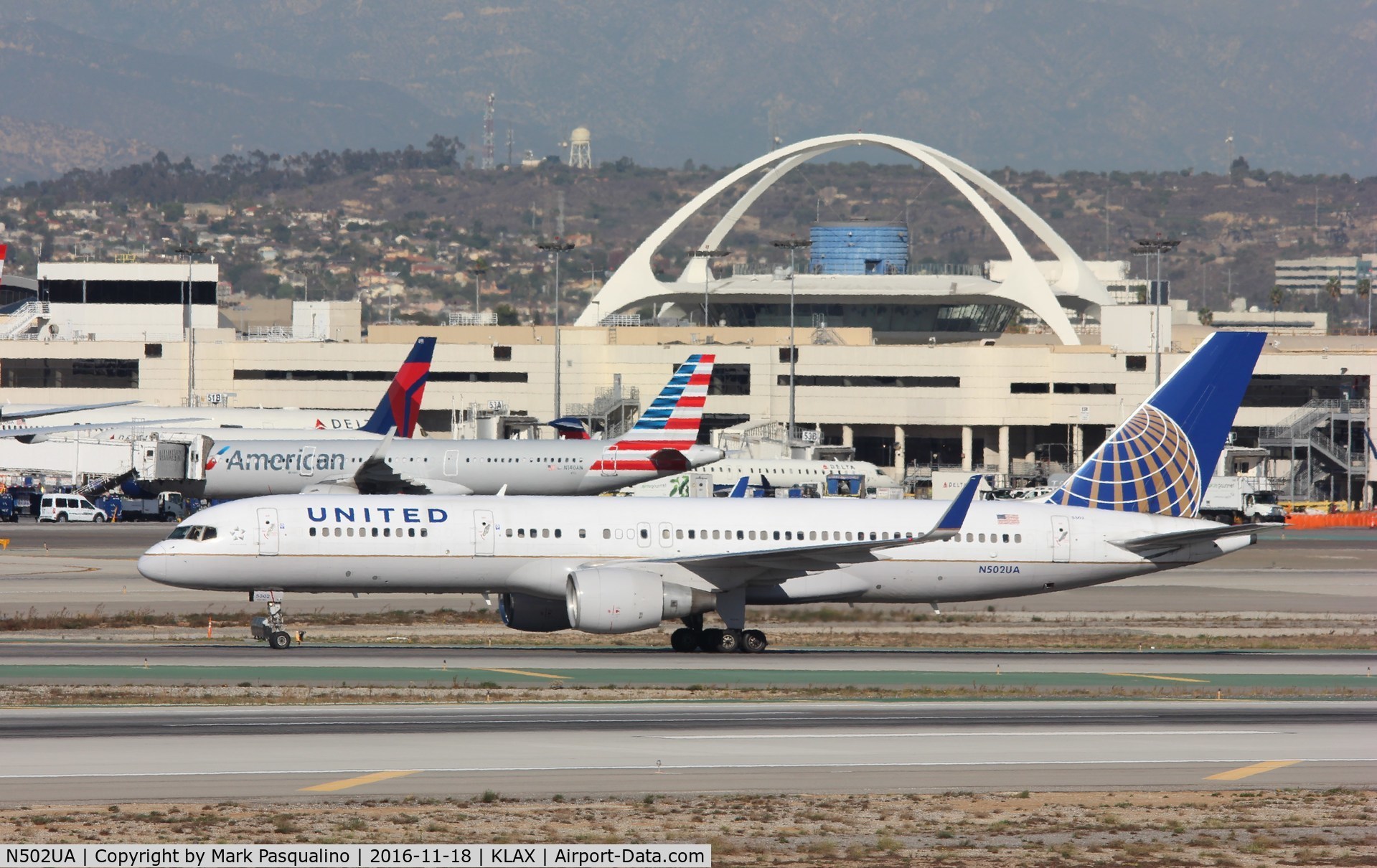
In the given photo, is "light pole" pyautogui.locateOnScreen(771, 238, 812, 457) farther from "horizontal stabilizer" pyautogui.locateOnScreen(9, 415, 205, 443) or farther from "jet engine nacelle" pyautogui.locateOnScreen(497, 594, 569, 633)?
"jet engine nacelle" pyautogui.locateOnScreen(497, 594, 569, 633)

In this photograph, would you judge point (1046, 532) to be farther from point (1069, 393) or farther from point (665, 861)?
point (1069, 393)

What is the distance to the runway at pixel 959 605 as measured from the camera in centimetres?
5072

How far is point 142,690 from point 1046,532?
889 inches

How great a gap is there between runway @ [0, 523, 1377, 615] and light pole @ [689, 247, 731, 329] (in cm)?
7901

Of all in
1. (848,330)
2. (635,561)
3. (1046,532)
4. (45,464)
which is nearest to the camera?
(635,561)

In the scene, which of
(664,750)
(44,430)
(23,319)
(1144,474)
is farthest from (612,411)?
(664,750)

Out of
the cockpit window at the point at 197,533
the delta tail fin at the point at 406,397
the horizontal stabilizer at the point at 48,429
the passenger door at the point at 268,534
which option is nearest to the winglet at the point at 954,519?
the passenger door at the point at 268,534


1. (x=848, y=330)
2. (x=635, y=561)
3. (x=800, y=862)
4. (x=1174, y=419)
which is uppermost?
(x=848, y=330)

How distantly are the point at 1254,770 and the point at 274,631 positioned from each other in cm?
2291

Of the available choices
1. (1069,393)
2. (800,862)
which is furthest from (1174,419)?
(1069,393)

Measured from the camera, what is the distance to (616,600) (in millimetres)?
37875

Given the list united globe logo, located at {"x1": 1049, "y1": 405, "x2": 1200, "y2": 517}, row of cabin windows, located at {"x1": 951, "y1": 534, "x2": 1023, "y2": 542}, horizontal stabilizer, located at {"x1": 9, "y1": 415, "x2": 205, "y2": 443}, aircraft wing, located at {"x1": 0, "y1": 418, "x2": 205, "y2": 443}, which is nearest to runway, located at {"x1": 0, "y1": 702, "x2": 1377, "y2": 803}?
row of cabin windows, located at {"x1": 951, "y1": 534, "x2": 1023, "y2": 542}

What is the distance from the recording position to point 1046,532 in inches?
1692

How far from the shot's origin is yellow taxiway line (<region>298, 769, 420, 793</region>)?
73.7 feet
